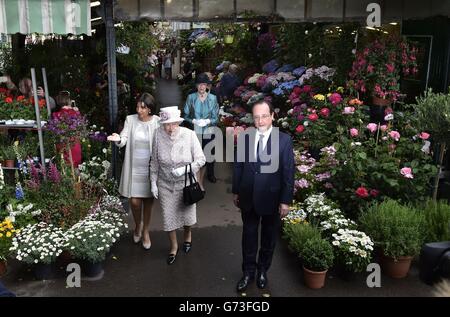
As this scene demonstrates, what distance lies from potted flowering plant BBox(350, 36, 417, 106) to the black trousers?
153 inches

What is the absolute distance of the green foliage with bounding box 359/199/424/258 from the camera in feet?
17.5

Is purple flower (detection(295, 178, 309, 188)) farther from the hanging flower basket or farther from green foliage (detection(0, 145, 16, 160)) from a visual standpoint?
the hanging flower basket

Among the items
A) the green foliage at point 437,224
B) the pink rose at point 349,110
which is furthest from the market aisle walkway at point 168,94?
the green foliage at point 437,224

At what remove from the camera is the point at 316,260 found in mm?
5125

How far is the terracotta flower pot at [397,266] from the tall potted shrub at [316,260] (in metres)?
0.73

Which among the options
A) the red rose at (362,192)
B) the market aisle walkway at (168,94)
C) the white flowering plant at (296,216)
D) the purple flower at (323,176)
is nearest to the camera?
the red rose at (362,192)

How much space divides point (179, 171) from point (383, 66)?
4214 mm

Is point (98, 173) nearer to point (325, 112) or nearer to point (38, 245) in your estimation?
point (38, 245)

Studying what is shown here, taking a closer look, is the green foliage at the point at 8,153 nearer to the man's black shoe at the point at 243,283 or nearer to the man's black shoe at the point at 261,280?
the man's black shoe at the point at 243,283

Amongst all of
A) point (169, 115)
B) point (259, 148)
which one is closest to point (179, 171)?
point (169, 115)

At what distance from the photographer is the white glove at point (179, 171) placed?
5.53m

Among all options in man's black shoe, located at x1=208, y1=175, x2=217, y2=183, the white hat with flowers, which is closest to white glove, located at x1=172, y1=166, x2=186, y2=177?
the white hat with flowers

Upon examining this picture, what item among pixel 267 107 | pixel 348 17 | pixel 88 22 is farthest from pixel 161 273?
pixel 348 17
